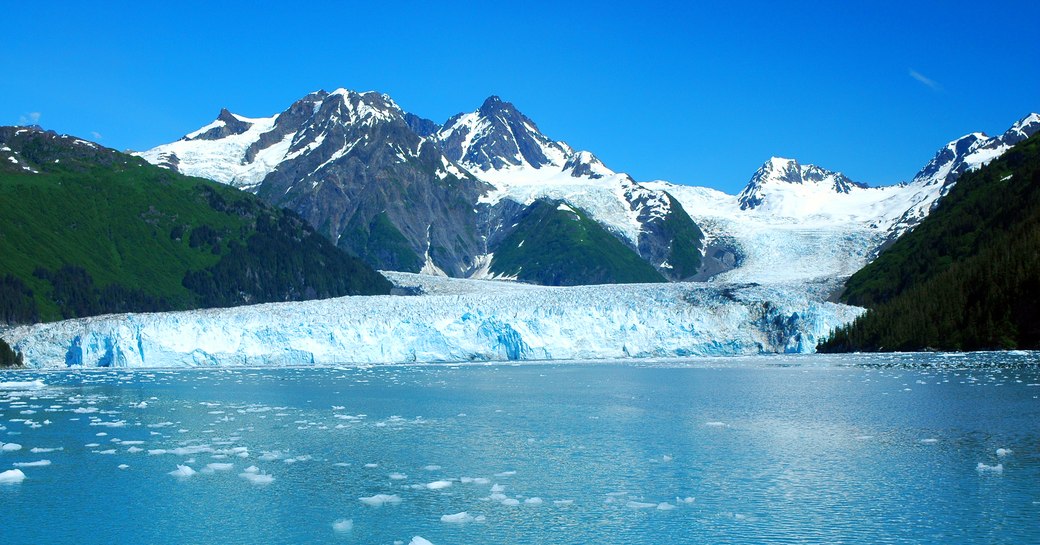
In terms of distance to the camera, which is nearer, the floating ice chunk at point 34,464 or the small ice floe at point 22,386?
the floating ice chunk at point 34,464

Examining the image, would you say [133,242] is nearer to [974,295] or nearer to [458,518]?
[974,295]

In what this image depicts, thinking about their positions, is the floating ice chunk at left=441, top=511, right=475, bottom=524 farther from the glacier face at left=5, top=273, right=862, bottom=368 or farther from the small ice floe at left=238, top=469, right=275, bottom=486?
the glacier face at left=5, top=273, right=862, bottom=368

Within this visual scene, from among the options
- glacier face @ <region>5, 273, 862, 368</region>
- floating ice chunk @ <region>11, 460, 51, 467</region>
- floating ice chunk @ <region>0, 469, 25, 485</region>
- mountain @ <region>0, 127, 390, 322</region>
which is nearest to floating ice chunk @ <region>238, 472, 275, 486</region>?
floating ice chunk @ <region>0, 469, 25, 485</region>

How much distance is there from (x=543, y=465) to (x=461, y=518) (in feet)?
14.8

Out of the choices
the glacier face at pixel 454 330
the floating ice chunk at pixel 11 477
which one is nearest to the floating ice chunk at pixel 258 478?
the floating ice chunk at pixel 11 477

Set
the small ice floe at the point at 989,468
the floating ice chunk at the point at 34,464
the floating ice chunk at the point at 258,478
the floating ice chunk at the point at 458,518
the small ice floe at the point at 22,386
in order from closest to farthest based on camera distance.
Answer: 1. the floating ice chunk at the point at 458,518
2. the small ice floe at the point at 989,468
3. the floating ice chunk at the point at 258,478
4. the floating ice chunk at the point at 34,464
5. the small ice floe at the point at 22,386

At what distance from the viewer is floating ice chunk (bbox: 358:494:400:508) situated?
555 inches

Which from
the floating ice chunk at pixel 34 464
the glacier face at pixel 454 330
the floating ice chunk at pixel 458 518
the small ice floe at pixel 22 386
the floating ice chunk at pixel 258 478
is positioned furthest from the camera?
the glacier face at pixel 454 330

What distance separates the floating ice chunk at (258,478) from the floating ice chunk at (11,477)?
3902 millimetres

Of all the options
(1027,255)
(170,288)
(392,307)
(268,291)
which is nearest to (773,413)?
(392,307)

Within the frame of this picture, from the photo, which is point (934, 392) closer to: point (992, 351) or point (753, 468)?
point (753, 468)

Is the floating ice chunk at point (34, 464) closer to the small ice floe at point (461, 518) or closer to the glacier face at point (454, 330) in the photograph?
the small ice floe at point (461, 518)

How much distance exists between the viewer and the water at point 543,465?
12.7m

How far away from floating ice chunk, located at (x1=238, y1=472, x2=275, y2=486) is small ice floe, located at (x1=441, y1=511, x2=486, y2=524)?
440 cm
